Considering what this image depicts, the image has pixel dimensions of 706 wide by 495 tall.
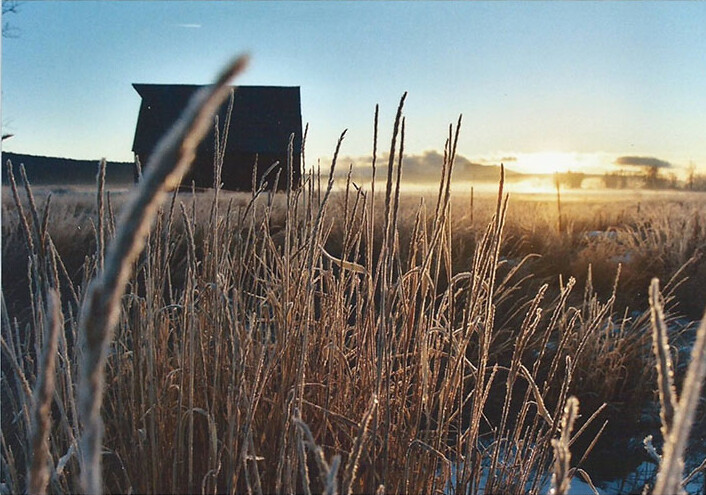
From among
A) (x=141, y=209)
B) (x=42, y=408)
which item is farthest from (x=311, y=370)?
(x=141, y=209)

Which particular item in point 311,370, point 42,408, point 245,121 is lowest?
point 311,370

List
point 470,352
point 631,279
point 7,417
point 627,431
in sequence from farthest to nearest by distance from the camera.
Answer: point 631,279, point 470,352, point 627,431, point 7,417

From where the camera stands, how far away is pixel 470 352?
2793mm

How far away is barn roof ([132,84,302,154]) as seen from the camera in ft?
36.6

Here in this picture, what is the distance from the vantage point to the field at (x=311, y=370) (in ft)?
1.59

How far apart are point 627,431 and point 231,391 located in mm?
1834

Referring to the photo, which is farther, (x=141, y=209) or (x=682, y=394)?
(x=682, y=394)

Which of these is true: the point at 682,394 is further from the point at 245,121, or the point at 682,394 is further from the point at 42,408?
the point at 245,121

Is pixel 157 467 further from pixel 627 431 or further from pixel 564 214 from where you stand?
pixel 564 214

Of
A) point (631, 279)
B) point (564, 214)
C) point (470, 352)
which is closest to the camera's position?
point (470, 352)

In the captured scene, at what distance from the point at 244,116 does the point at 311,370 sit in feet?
34.5

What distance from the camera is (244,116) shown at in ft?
37.7

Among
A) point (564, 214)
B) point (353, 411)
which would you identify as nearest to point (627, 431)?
point (353, 411)

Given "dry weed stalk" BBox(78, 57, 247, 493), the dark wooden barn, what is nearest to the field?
→ "dry weed stalk" BBox(78, 57, 247, 493)
